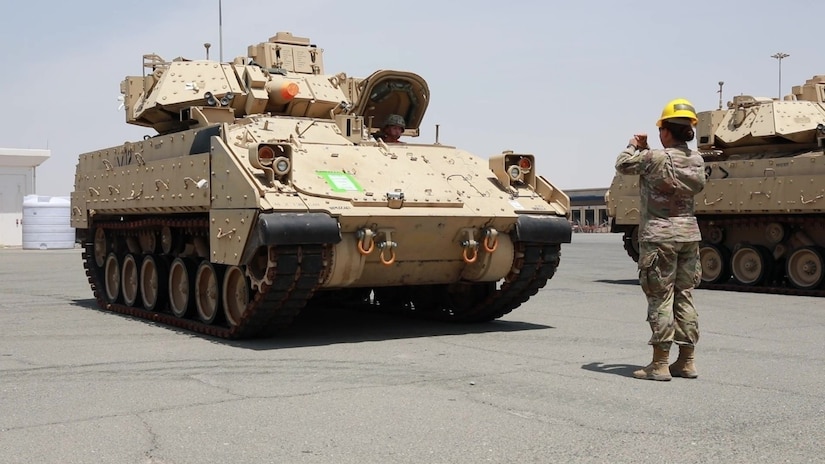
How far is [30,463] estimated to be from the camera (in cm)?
568

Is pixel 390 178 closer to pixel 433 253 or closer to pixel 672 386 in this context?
pixel 433 253

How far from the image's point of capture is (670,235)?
8.34m

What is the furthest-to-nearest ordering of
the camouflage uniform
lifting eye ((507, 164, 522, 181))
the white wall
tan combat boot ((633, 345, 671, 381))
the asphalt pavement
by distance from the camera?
the white wall
lifting eye ((507, 164, 522, 181))
the camouflage uniform
tan combat boot ((633, 345, 671, 381))
the asphalt pavement

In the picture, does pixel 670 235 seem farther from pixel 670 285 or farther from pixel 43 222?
pixel 43 222

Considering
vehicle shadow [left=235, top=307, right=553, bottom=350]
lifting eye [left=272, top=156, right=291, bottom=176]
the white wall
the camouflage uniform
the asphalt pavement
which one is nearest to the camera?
the asphalt pavement

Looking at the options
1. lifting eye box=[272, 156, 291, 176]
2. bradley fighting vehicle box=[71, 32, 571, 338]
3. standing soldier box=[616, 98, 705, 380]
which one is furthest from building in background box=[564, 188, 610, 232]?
standing soldier box=[616, 98, 705, 380]

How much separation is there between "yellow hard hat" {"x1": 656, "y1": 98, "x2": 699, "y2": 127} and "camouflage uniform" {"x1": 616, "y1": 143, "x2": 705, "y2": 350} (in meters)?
0.25

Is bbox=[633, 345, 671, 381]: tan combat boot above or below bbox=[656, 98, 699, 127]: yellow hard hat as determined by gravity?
below

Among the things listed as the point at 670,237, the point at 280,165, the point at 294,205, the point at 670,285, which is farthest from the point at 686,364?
the point at 280,165

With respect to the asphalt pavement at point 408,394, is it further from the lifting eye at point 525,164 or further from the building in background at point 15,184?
the building in background at point 15,184

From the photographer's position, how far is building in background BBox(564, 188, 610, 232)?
69.9 meters

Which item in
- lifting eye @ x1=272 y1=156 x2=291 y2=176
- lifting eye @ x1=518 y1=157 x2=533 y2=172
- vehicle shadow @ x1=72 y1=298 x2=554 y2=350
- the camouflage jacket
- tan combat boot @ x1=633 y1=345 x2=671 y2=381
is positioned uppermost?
lifting eye @ x1=518 y1=157 x2=533 y2=172

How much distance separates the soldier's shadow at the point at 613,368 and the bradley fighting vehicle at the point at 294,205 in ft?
8.47

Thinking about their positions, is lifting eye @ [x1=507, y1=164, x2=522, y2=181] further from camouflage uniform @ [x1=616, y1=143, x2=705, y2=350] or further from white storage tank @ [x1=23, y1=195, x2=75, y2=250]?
white storage tank @ [x1=23, y1=195, x2=75, y2=250]
